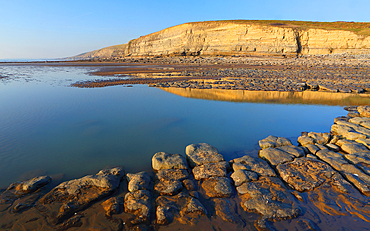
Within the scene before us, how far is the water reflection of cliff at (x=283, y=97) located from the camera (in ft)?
37.2

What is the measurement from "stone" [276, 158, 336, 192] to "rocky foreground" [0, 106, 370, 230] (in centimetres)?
2

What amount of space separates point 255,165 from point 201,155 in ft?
4.51

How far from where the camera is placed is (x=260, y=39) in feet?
149

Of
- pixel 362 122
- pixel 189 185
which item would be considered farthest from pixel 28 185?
pixel 362 122

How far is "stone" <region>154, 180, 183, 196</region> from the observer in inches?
151

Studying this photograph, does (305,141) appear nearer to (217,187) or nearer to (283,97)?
(217,187)

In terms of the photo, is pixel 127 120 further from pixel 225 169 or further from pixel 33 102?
pixel 33 102

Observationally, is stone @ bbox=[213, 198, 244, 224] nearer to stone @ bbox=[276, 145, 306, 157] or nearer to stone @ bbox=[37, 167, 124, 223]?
stone @ bbox=[37, 167, 124, 223]

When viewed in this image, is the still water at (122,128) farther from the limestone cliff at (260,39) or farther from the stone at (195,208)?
the limestone cliff at (260,39)

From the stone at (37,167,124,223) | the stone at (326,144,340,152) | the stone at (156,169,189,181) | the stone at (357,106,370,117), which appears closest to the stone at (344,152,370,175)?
the stone at (326,144,340,152)

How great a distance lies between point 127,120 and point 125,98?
4.37m

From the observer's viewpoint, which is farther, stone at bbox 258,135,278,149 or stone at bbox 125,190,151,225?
stone at bbox 258,135,278,149

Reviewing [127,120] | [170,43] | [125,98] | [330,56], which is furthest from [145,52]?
[127,120]

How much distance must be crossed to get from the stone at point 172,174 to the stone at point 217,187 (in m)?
0.50
